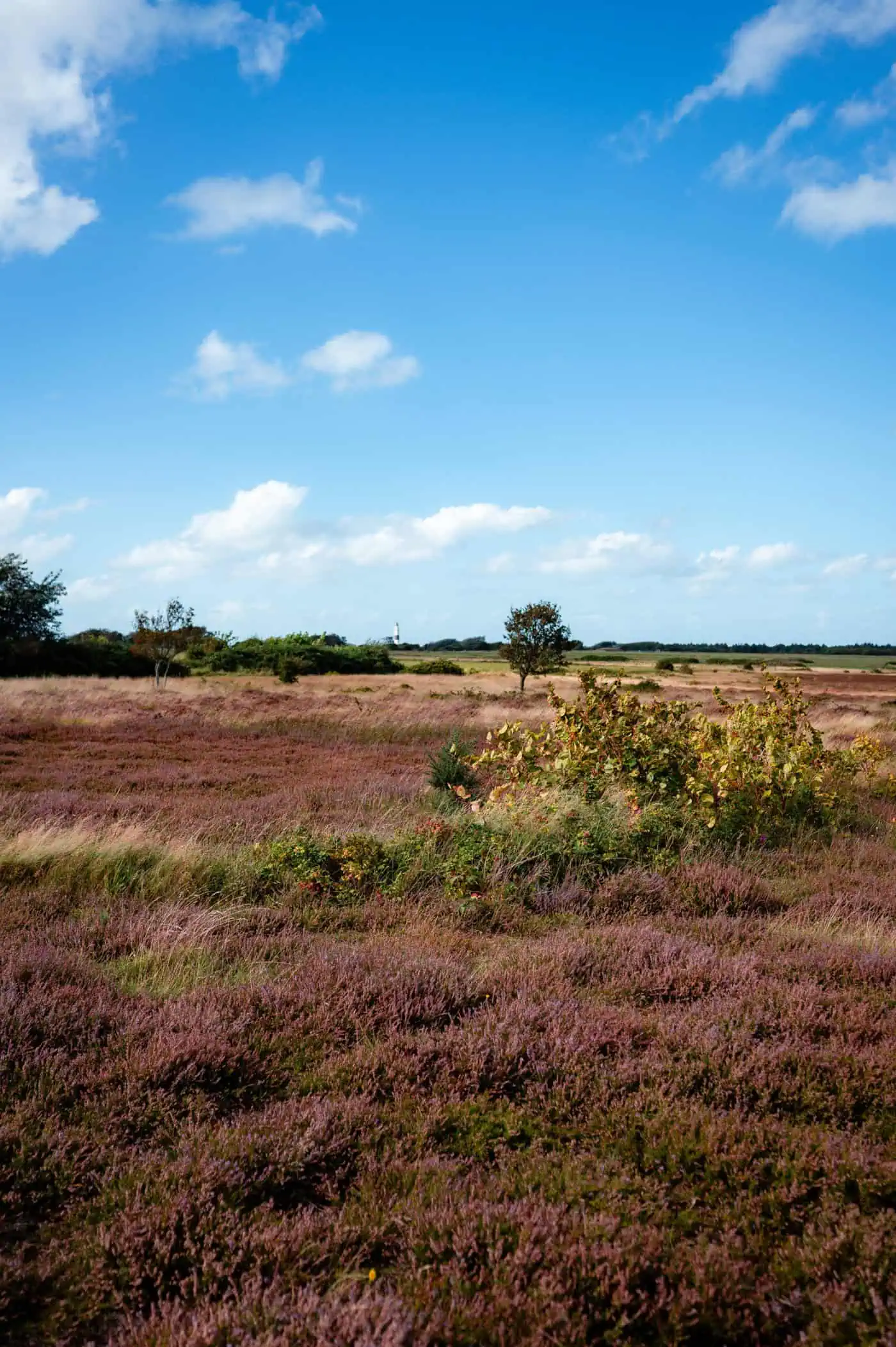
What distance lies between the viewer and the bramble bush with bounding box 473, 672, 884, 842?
10289mm

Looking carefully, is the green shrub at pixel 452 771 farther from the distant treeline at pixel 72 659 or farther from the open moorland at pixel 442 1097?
the distant treeline at pixel 72 659

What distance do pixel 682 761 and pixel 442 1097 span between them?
7.59 m

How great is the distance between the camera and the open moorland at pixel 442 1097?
2.78 m

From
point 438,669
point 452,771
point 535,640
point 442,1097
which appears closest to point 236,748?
point 452,771

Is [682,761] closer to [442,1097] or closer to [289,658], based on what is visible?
[442,1097]

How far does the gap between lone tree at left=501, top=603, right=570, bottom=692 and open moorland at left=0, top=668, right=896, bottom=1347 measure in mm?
42679

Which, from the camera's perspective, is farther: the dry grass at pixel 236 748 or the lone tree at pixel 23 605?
the lone tree at pixel 23 605

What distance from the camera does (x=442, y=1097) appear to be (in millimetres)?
3975

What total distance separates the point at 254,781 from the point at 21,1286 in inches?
514

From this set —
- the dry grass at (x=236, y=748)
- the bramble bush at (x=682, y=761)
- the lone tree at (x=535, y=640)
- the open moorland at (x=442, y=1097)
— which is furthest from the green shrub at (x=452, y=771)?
the lone tree at (x=535, y=640)

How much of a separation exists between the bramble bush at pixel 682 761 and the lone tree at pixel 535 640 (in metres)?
39.3

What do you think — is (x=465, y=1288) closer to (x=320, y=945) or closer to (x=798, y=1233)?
(x=798, y=1233)

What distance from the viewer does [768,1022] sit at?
4668 millimetres

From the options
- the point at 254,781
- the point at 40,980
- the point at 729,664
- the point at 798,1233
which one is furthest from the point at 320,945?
the point at 729,664
